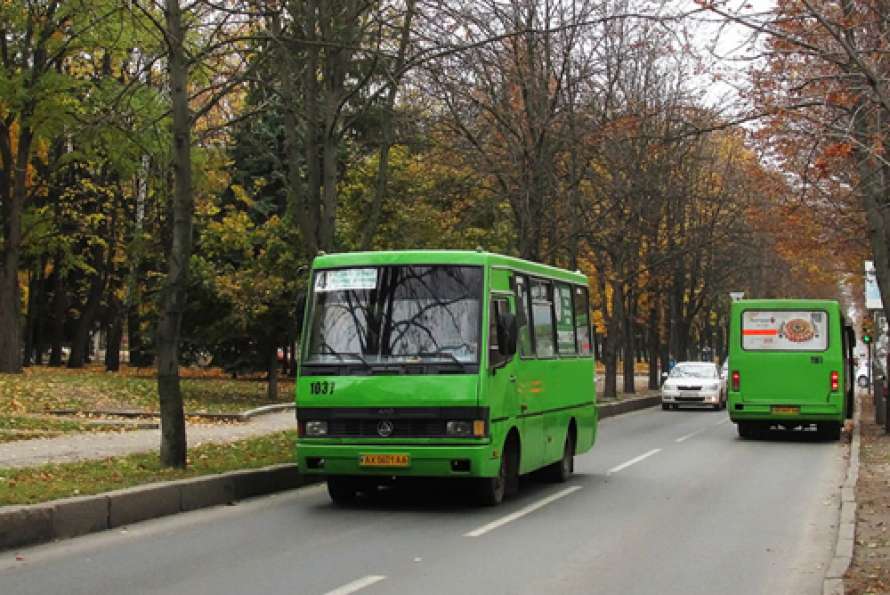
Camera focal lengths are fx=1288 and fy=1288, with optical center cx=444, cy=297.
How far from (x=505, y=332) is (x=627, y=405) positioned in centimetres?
2868

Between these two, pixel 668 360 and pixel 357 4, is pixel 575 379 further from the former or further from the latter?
pixel 668 360

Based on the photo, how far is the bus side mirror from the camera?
14.0 m

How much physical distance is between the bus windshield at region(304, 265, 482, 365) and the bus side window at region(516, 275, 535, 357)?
1.10m

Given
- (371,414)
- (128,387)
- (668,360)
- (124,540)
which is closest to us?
(124,540)

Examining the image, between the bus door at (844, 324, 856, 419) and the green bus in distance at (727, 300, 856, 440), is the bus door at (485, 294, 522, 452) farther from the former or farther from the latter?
the bus door at (844, 324, 856, 419)

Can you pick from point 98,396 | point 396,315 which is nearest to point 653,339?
point 98,396

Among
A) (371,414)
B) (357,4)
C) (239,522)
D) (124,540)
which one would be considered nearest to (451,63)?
(357,4)

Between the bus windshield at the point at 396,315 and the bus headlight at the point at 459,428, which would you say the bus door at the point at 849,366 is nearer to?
the bus windshield at the point at 396,315

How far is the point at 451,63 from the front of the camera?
718 inches

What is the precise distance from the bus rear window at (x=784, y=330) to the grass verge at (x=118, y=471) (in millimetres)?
12548

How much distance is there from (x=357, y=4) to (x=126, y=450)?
7.03 metres

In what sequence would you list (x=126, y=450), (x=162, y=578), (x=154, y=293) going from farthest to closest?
1. (x=154, y=293)
2. (x=126, y=450)
3. (x=162, y=578)

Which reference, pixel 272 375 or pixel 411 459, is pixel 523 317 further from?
pixel 272 375

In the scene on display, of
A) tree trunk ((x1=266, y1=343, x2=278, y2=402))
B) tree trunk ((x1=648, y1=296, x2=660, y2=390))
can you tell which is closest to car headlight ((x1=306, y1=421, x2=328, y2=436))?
tree trunk ((x1=266, y1=343, x2=278, y2=402))
